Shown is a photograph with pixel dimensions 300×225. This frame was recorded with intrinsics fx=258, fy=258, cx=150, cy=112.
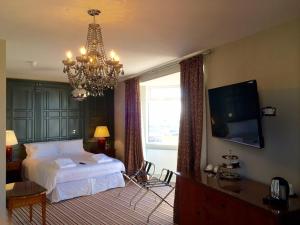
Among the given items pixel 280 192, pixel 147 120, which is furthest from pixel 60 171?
pixel 280 192

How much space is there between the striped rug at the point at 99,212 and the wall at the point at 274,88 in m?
1.58

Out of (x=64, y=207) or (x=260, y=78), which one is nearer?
(x=260, y=78)

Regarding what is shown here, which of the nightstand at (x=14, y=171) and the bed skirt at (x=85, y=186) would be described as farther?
the nightstand at (x=14, y=171)

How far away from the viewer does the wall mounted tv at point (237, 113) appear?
105 inches

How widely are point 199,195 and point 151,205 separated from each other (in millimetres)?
1551

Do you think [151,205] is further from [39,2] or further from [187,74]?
[39,2]

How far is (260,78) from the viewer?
292 centimetres

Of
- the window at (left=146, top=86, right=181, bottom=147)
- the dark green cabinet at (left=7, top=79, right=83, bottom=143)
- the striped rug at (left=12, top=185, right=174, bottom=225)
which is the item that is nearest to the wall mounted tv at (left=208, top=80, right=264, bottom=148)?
the striped rug at (left=12, top=185, right=174, bottom=225)

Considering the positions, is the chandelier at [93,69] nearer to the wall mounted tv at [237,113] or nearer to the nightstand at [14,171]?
the wall mounted tv at [237,113]

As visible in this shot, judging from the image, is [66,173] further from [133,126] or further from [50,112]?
[50,112]

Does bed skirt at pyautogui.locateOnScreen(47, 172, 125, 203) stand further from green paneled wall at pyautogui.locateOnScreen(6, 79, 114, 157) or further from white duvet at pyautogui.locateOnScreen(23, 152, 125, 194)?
green paneled wall at pyautogui.locateOnScreen(6, 79, 114, 157)

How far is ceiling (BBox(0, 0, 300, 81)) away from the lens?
2.23 m

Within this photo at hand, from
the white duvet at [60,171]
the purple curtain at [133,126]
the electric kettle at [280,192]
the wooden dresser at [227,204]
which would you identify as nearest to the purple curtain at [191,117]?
the wooden dresser at [227,204]

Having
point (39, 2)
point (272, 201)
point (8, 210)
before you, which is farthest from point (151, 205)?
point (39, 2)
